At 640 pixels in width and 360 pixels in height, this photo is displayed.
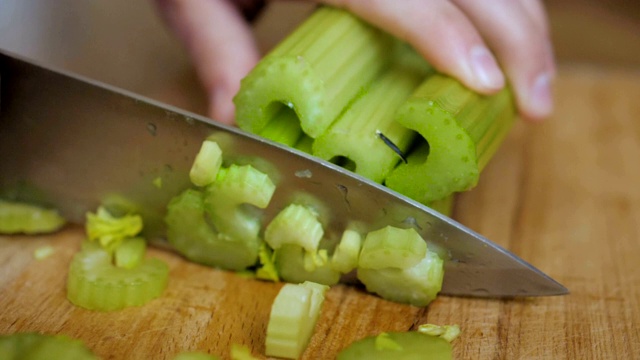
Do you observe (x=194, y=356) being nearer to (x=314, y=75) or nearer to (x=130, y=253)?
(x=130, y=253)

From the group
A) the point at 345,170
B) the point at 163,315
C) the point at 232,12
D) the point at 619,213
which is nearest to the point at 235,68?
the point at 232,12

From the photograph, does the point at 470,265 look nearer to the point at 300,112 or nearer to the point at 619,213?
the point at 300,112

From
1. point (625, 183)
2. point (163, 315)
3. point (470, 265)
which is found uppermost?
point (625, 183)

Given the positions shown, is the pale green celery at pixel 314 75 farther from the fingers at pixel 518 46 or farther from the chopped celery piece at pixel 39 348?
the chopped celery piece at pixel 39 348

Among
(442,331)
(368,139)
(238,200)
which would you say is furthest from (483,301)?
(238,200)

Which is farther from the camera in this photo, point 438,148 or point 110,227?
point 110,227

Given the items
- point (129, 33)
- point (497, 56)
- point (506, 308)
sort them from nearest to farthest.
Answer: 1. point (506, 308)
2. point (497, 56)
3. point (129, 33)
